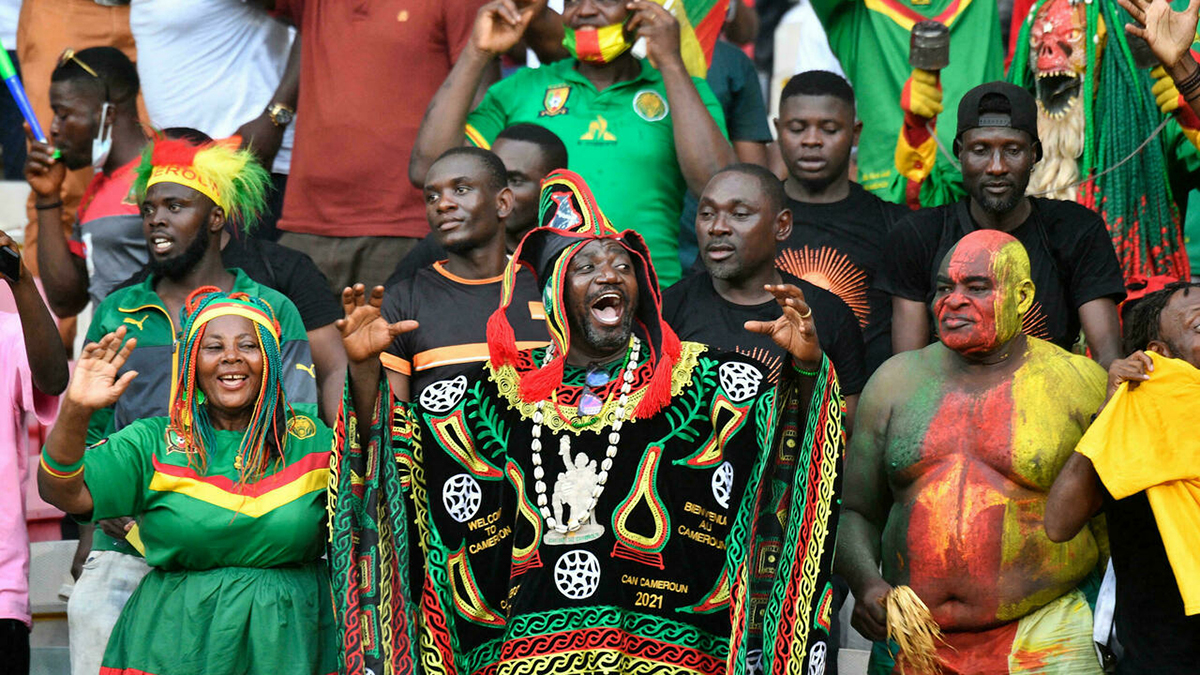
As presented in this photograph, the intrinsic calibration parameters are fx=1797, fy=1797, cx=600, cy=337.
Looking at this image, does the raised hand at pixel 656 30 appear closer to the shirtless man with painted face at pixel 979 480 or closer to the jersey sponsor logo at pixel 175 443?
the shirtless man with painted face at pixel 979 480

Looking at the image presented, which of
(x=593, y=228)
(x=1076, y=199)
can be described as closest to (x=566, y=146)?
(x=593, y=228)

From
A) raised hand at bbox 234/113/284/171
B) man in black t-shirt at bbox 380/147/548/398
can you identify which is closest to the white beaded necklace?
man in black t-shirt at bbox 380/147/548/398

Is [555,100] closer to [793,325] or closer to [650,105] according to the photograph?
[650,105]

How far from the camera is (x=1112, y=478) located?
5621 mm

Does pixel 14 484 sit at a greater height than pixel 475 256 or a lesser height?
lesser

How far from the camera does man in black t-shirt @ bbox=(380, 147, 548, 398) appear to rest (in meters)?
6.78

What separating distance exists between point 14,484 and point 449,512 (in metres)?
1.70

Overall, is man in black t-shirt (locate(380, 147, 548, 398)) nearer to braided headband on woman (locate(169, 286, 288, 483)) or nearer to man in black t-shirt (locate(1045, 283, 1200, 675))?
braided headband on woman (locate(169, 286, 288, 483))

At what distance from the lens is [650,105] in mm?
8117

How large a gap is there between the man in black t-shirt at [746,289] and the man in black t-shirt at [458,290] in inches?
24.2

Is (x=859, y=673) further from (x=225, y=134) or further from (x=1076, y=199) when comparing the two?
(x=225, y=134)

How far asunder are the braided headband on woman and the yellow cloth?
2741 mm

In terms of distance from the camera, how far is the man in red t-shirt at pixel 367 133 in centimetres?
852

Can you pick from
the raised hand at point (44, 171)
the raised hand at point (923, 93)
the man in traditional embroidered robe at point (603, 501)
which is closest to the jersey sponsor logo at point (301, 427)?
the man in traditional embroidered robe at point (603, 501)
